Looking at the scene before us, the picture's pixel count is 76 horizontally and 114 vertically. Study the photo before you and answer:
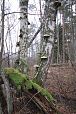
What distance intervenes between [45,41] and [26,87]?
105 inches

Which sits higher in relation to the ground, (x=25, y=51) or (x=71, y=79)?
(x=25, y=51)

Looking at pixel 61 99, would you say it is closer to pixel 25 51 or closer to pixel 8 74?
pixel 25 51

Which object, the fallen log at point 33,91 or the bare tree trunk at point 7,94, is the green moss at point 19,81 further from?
the bare tree trunk at point 7,94

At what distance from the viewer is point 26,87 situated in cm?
750

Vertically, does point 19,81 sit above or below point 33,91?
above

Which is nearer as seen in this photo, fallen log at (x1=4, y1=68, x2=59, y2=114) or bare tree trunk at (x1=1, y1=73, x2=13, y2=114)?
bare tree trunk at (x1=1, y1=73, x2=13, y2=114)

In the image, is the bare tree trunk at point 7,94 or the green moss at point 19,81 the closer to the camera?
the bare tree trunk at point 7,94

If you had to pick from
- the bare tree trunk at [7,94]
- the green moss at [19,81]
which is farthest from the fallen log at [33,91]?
the bare tree trunk at [7,94]

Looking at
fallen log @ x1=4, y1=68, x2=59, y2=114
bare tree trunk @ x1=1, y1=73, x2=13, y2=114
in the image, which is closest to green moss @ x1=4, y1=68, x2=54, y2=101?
fallen log @ x1=4, y1=68, x2=59, y2=114

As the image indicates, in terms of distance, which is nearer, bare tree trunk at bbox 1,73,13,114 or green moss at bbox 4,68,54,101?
bare tree trunk at bbox 1,73,13,114

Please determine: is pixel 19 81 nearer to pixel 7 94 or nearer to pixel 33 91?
pixel 33 91

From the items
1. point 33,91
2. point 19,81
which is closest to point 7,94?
point 19,81

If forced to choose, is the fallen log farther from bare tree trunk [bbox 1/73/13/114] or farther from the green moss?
bare tree trunk [bbox 1/73/13/114]

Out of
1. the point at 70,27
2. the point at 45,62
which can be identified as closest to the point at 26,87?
the point at 45,62
